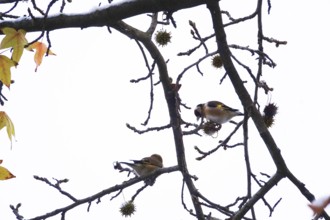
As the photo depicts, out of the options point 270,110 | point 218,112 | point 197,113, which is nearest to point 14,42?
point 270,110

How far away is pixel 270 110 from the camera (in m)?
3.98

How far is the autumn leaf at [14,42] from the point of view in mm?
2773

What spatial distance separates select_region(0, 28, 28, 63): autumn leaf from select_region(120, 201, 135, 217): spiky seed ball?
2.71 m

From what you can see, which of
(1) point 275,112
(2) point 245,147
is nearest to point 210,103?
(1) point 275,112

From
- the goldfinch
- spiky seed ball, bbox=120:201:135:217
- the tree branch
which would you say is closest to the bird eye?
the goldfinch

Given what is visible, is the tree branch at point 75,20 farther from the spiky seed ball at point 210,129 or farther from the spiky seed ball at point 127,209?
the spiky seed ball at point 127,209

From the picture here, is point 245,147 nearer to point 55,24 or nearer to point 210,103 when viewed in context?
point 55,24

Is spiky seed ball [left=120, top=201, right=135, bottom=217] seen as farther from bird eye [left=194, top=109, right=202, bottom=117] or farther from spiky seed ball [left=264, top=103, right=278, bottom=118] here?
bird eye [left=194, top=109, right=202, bottom=117]

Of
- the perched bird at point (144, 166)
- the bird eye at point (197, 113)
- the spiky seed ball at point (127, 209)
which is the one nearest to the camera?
the spiky seed ball at point (127, 209)

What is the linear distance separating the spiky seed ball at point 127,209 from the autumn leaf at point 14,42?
8.90 ft

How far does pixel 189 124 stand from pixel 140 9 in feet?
6.43

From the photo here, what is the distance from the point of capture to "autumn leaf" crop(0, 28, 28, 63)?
277 cm

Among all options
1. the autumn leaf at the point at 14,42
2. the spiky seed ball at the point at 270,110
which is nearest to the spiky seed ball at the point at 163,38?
the spiky seed ball at the point at 270,110

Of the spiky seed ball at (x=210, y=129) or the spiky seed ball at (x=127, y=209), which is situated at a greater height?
the spiky seed ball at (x=210, y=129)
